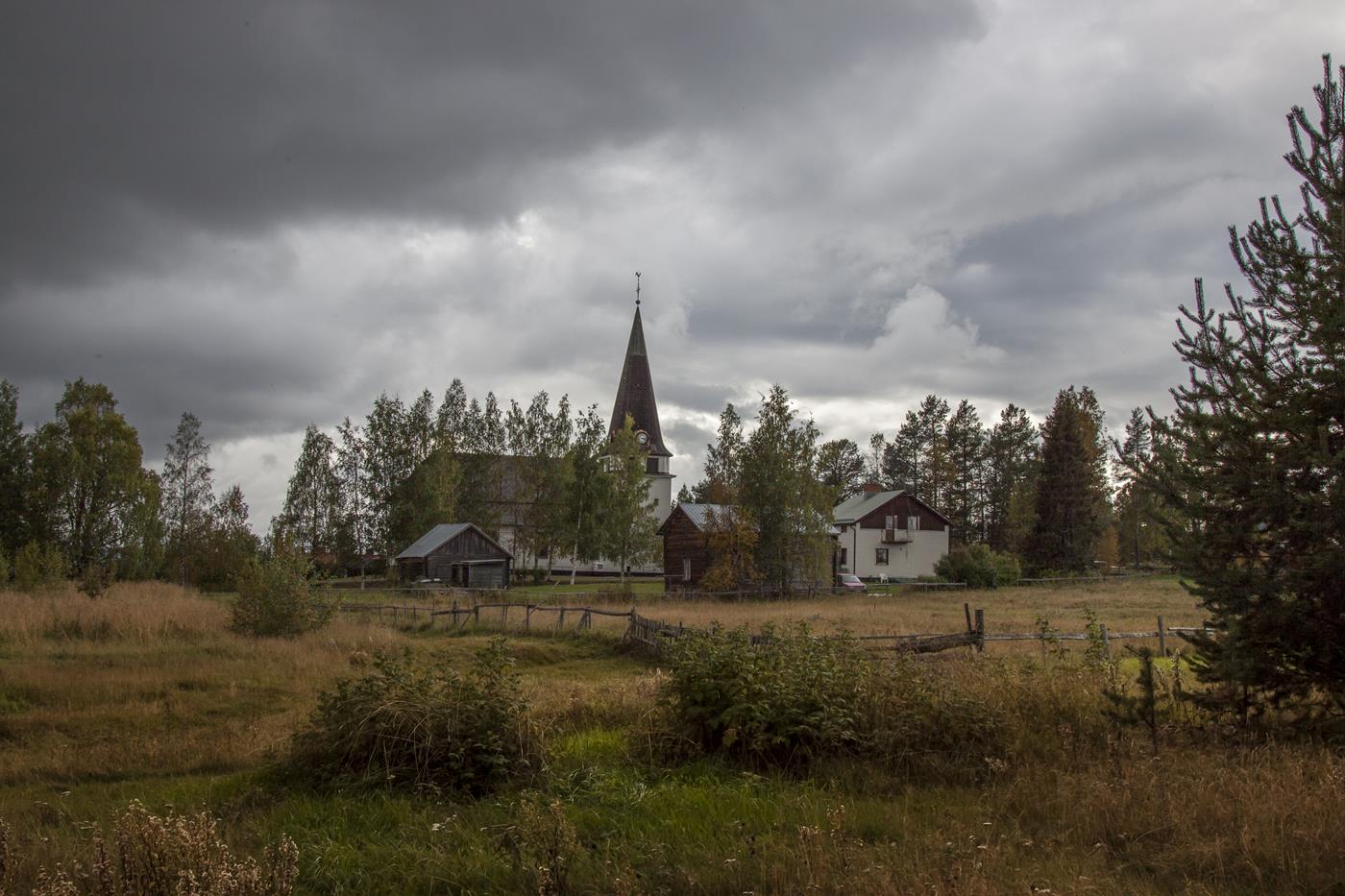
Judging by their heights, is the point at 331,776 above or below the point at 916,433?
below

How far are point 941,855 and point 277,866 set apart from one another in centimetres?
367

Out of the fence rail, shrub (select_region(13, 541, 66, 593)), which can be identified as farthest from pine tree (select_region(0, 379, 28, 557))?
the fence rail

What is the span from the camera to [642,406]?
83375mm

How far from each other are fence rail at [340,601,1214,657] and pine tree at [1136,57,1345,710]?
301cm

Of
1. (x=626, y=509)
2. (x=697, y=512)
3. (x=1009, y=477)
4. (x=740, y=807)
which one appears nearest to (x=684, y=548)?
(x=697, y=512)

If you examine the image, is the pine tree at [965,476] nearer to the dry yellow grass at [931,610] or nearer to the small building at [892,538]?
the small building at [892,538]

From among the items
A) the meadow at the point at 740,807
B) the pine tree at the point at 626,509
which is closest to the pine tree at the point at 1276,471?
the meadow at the point at 740,807

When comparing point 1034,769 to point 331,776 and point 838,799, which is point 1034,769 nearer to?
point 838,799

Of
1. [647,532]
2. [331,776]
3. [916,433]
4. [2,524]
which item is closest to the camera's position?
[331,776]

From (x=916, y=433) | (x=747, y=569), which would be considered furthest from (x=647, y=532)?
(x=916, y=433)

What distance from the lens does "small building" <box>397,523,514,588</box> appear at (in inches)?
1977

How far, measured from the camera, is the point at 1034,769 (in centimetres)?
790

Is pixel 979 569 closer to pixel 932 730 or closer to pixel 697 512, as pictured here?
pixel 697 512

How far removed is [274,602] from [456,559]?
28.3 meters
